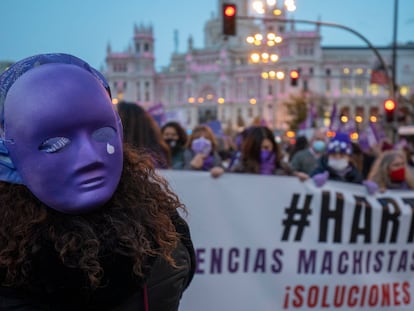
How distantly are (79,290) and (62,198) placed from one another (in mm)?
192

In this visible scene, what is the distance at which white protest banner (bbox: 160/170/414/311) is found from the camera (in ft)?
11.4

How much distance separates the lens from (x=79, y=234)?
1121 mm

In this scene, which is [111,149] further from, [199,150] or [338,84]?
[338,84]

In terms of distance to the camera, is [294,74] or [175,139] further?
[294,74]

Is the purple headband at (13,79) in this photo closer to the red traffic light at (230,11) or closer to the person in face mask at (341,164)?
the person in face mask at (341,164)

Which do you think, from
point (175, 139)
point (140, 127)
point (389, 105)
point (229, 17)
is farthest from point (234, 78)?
point (140, 127)

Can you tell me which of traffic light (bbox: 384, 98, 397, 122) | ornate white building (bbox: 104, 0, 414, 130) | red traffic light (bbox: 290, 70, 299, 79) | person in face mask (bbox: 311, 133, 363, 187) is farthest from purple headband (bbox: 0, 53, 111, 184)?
ornate white building (bbox: 104, 0, 414, 130)

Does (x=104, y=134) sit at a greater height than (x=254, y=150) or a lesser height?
greater

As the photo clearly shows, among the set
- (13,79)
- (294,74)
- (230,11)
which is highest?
(230,11)

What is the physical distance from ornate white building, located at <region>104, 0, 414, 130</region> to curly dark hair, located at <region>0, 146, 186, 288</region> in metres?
90.3

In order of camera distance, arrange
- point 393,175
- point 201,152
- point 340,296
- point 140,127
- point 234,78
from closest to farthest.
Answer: point 340,296
point 140,127
point 393,175
point 201,152
point 234,78

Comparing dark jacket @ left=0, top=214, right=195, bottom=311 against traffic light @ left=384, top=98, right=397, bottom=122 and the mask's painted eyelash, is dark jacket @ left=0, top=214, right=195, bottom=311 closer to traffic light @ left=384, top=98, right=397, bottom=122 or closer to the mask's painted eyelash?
the mask's painted eyelash

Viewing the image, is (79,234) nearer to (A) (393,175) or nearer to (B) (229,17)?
(A) (393,175)

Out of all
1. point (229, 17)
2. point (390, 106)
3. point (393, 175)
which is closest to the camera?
point (393, 175)
